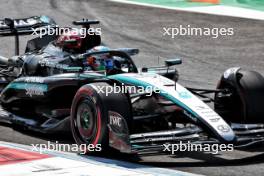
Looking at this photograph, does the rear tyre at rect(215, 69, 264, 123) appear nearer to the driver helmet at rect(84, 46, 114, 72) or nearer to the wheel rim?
the driver helmet at rect(84, 46, 114, 72)

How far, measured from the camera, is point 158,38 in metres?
18.1

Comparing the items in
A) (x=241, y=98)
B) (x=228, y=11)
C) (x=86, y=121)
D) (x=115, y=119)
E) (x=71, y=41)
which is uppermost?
(x=228, y=11)

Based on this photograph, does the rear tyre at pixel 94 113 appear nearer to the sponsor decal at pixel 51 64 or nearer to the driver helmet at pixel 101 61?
the driver helmet at pixel 101 61

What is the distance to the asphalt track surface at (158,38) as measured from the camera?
600 inches

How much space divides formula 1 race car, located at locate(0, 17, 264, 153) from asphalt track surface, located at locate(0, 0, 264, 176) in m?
0.47

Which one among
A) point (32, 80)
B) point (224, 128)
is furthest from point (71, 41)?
point (224, 128)

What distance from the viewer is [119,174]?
8227 millimetres

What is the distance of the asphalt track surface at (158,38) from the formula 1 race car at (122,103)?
47cm

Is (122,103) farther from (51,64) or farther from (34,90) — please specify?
(51,64)

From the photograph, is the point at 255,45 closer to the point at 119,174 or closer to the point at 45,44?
the point at 45,44

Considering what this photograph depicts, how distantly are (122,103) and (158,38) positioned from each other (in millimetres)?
9305

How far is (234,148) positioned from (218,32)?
360 inches

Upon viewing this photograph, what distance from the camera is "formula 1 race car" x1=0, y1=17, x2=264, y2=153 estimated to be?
880 centimetres

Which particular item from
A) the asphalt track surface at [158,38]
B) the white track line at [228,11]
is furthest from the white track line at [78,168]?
the white track line at [228,11]
